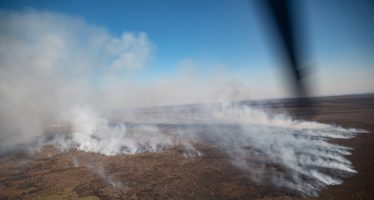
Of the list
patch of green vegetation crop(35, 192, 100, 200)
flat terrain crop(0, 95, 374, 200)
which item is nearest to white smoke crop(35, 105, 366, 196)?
flat terrain crop(0, 95, 374, 200)

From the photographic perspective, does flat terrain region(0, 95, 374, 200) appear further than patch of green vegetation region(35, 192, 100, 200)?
No

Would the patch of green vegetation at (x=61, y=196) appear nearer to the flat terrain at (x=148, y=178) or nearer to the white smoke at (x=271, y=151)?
the flat terrain at (x=148, y=178)

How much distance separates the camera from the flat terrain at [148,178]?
45.0ft

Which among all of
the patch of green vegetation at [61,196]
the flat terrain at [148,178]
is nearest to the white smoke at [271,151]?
the flat terrain at [148,178]

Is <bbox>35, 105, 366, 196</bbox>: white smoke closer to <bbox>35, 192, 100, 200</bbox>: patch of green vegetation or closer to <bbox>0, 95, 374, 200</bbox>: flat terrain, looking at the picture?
<bbox>0, 95, 374, 200</bbox>: flat terrain

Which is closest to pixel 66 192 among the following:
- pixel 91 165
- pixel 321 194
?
pixel 91 165

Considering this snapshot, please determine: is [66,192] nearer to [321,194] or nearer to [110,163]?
[110,163]

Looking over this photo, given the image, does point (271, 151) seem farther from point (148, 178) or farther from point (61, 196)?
point (61, 196)

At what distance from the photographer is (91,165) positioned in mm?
20859

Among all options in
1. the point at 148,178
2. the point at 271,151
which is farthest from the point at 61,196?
the point at 271,151

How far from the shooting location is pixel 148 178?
16953 millimetres

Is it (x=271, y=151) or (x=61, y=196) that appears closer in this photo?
(x=61, y=196)

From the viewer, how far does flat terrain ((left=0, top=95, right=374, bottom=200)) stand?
45.0 ft

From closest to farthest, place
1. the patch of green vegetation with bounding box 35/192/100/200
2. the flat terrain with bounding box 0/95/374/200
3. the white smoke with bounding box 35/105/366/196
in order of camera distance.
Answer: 1. the flat terrain with bounding box 0/95/374/200
2. the patch of green vegetation with bounding box 35/192/100/200
3. the white smoke with bounding box 35/105/366/196
